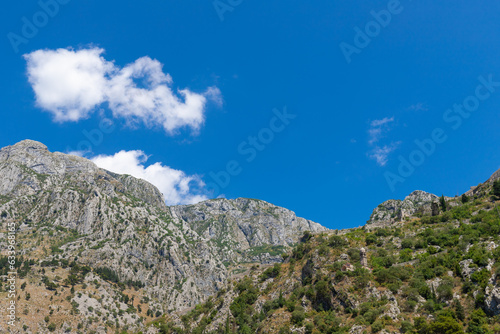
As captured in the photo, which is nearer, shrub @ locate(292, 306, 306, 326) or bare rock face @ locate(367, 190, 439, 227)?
shrub @ locate(292, 306, 306, 326)

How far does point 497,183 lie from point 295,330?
213 ft

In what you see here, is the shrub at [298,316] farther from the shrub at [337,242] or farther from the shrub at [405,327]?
the shrub at [337,242]

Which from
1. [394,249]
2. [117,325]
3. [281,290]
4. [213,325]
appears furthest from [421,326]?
[117,325]

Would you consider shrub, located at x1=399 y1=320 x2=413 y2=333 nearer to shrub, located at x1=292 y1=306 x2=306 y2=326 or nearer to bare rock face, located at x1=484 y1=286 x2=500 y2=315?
bare rock face, located at x1=484 y1=286 x2=500 y2=315

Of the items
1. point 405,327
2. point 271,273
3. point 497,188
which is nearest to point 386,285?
point 405,327

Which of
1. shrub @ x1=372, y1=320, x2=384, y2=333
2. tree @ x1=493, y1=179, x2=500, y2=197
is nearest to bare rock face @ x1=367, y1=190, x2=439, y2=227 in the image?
tree @ x1=493, y1=179, x2=500, y2=197

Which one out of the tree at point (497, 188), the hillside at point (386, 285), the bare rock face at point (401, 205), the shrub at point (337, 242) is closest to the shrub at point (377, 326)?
the hillside at point (386, 285)

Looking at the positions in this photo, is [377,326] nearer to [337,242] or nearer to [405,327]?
[405,327]

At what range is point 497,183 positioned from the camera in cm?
8044

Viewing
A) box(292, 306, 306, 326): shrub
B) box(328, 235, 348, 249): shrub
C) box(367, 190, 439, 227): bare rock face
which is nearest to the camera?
box(292, 306, 306, 326): shrub

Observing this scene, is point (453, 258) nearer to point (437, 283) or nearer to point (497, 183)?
point (437, 283)

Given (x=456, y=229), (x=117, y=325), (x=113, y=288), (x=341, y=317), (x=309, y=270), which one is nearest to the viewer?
(x=341, y=317)

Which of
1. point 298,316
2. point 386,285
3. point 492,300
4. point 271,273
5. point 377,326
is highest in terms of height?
point 271,273

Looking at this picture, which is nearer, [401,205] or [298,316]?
[298,316]
